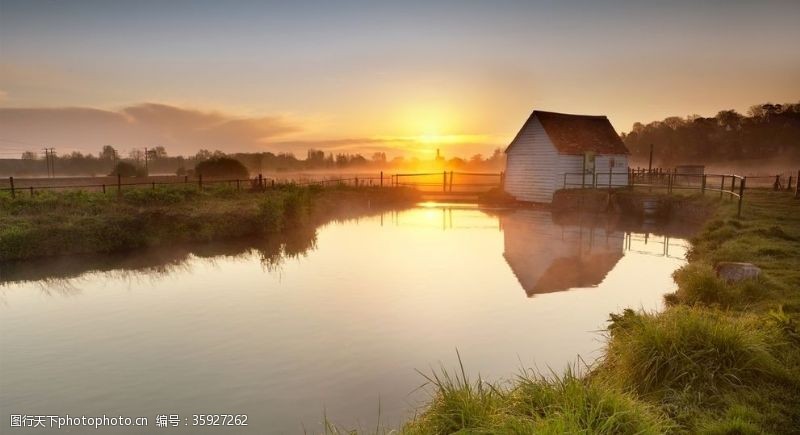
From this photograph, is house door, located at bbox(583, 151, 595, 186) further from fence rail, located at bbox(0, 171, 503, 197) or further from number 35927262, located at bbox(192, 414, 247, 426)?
number 35927262, located at bbox(192, 414, 247, 426)

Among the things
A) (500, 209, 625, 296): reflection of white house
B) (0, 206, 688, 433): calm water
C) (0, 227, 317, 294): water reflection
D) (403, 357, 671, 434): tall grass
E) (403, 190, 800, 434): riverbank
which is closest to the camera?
(403, 357, 671, 434): tall grass

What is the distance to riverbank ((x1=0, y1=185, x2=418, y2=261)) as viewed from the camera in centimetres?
1719

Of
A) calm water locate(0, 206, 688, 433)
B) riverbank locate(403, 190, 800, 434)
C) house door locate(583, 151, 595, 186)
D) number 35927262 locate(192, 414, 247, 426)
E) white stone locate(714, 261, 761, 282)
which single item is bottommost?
number 35927262 locate(192, 414, 247, 426)

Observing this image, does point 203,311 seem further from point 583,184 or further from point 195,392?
point 583,184

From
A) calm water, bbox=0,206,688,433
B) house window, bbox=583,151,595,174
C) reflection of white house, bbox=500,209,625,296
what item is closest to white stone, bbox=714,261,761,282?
calm water, bbox=0,206,688,433

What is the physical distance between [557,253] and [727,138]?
66696 mm

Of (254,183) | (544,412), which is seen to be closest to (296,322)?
(544,412)

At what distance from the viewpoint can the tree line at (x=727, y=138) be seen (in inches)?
2505

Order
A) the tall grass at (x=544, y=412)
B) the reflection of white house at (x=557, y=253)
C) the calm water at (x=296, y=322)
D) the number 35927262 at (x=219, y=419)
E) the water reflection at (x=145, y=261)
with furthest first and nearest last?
the water reflection at (x=145, y=261) < the reflection of white house at (x=557, y=253) < the calm water at (x=296, y=322) < the number 35927262 at (x=219, y=419) < the tall grass at (x=544, y=412)

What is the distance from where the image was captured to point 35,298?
12.3 metres

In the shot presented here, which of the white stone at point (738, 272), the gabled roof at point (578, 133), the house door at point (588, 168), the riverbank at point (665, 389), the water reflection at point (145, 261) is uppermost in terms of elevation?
the gabled roof at point (578, 133)

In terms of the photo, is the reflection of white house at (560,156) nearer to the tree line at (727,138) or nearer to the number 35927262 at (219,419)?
the number 35927262 at (219,419)

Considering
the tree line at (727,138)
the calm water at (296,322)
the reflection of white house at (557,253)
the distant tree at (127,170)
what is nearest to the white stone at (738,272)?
the calm water at (296,322)

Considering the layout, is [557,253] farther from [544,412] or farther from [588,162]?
[588,162]
